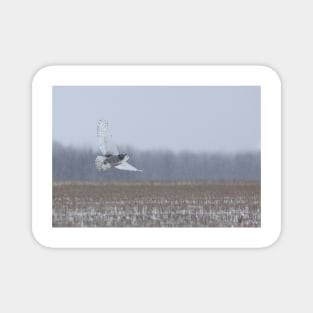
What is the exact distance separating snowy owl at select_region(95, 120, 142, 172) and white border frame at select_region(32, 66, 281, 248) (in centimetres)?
36

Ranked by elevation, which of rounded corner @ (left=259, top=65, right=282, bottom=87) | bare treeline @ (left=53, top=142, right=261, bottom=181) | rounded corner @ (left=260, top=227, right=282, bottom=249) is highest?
rounded corner @ (left=259, top=65, right=282, bottom=87)

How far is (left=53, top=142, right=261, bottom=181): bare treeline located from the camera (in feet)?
61.6

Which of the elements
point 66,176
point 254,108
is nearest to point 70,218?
point 66,176

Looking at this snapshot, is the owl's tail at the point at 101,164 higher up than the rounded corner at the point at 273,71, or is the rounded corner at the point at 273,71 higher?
the rounded corner at the point at 273,71

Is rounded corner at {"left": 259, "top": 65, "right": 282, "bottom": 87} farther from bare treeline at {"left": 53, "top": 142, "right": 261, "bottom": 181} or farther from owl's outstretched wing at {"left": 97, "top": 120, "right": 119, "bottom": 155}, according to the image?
owl's outstretched wing at {"left": 97, "top": 120, "right": 119, "bottom": 155}

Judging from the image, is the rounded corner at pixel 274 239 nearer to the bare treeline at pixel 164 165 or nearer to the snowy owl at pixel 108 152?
the bare treeline at pixel 164 165

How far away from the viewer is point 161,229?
18734 mm

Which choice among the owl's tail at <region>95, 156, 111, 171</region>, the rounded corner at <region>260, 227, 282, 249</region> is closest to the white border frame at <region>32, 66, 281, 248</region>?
the rounded corner at <region>260, 227, 282, 249</region>

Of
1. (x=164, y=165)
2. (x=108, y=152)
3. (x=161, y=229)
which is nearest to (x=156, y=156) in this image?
(x=164, y=165)

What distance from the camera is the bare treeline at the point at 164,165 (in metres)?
18.8

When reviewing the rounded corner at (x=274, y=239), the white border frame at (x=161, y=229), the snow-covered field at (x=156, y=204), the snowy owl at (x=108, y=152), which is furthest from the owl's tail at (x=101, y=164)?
the rounded corner at (x=274, y=239)
